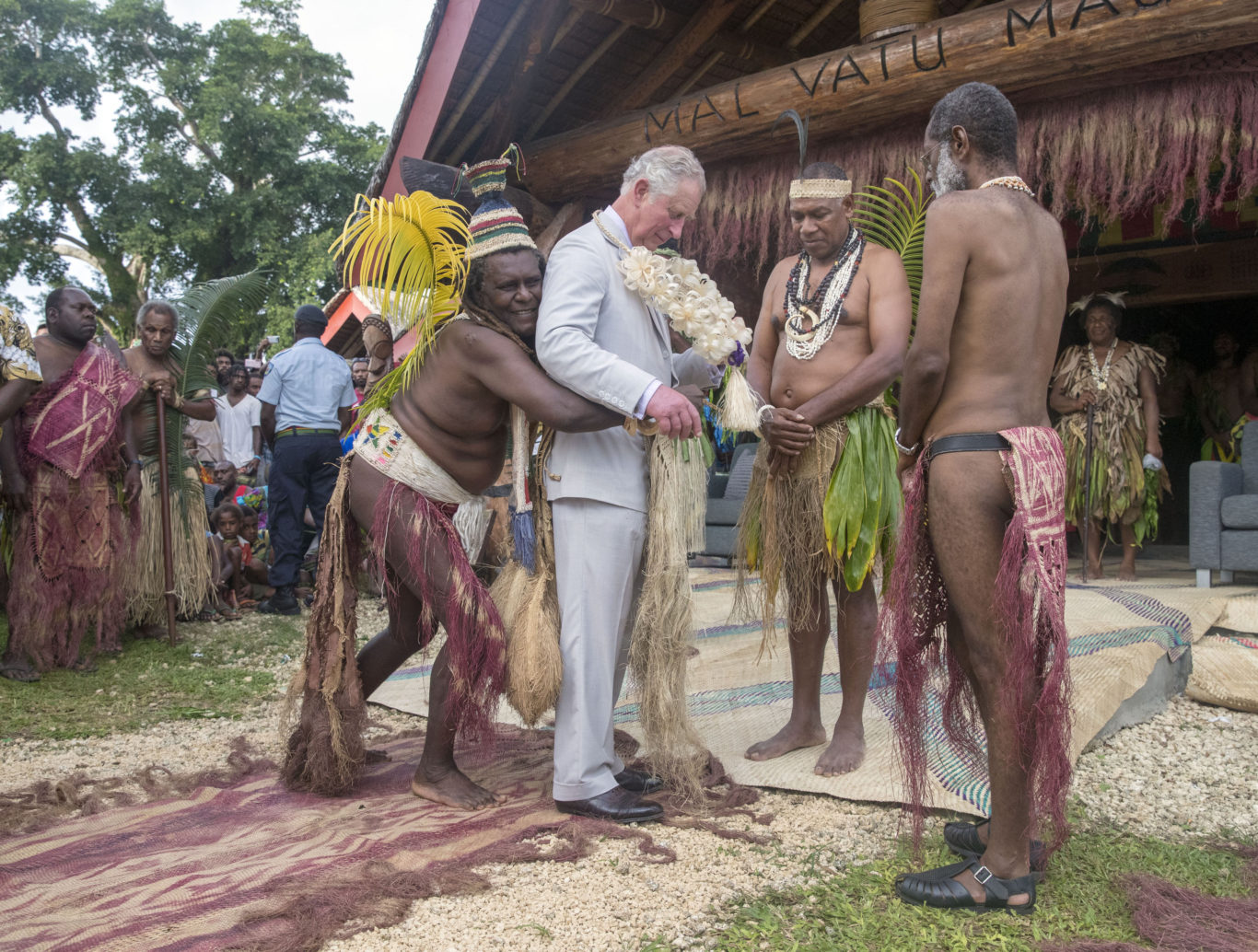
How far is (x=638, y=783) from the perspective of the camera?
3166mm

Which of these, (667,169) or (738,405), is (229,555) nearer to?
(738,405)

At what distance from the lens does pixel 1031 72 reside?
474 cm

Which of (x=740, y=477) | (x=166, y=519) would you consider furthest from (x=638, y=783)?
(x=740, y=477)

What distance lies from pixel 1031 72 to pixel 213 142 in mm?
21386

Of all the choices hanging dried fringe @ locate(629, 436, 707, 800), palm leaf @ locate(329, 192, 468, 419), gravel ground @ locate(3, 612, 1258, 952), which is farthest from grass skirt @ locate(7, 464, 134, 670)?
hanging dried fringe @ locate(629, 436, 707, 800)

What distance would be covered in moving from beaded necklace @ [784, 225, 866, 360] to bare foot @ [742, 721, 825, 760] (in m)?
1.30

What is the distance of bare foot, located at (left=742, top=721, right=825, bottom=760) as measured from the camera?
133 inches

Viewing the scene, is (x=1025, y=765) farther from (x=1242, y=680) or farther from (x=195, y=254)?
(x=195, y=254)

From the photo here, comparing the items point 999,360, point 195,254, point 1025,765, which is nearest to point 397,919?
point 1025,765

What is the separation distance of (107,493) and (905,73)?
190 inches

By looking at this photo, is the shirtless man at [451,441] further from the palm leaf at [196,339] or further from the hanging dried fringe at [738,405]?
the palm leaf at [196,339]

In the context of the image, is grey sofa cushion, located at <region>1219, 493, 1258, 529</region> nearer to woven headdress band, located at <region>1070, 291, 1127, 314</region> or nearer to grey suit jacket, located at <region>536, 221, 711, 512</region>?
woven headdress band, located at <region>1070, 291, 1127, 314</region>

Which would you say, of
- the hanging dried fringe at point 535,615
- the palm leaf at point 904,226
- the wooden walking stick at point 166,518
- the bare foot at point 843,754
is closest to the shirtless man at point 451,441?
the hanging dried fringe at point 535,615

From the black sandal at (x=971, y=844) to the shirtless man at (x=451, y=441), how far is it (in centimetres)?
137
